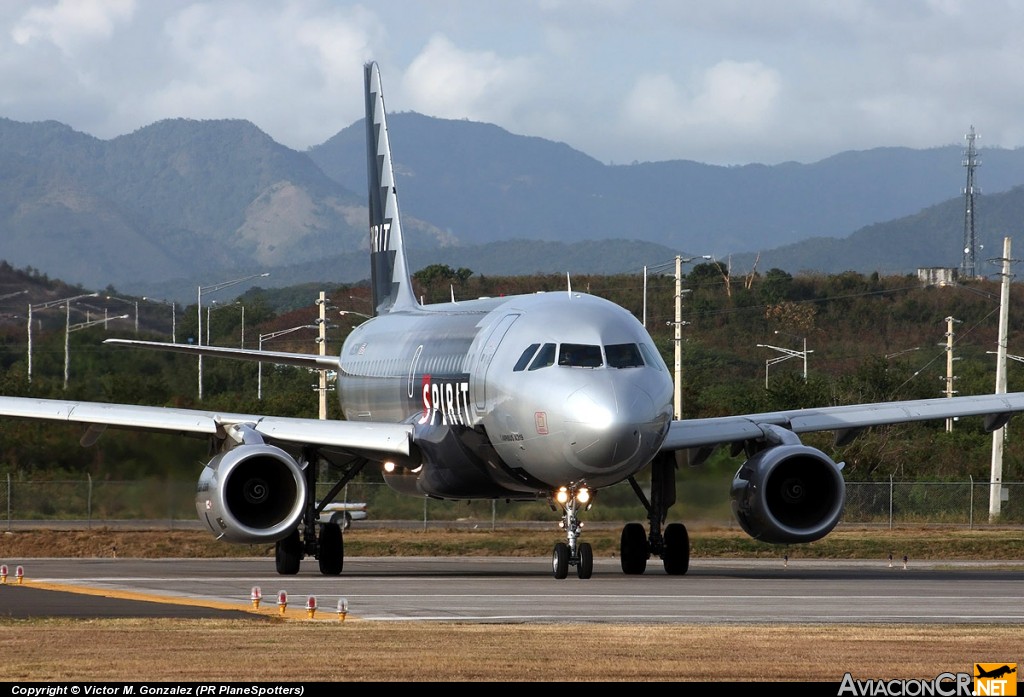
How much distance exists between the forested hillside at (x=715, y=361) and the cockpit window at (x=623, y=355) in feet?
38.2

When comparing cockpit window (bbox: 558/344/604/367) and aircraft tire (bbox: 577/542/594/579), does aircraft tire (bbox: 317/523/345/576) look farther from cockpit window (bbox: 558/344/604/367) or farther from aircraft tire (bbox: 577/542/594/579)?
cockpit window (bbox: 558/344/604/367)

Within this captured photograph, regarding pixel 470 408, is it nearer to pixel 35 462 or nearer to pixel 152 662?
pixel 152 662

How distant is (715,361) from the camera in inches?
4611

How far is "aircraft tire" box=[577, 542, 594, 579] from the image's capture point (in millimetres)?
Result: 27750

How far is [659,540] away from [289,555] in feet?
20.7

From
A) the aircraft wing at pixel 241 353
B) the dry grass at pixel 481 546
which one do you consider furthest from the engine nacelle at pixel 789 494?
the aircraft wing at pixel 241 353

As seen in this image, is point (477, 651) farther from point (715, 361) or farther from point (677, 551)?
point (715, 361)

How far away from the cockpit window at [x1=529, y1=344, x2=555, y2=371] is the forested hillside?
11.0 meters

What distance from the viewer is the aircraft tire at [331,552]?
3117cm

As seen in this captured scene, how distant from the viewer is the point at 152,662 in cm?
1565

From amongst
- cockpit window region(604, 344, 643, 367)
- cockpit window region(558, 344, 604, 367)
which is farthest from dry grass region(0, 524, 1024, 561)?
cockpit window region(558, 344, 604, 367)

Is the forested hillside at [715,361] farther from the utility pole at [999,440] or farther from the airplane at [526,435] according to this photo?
the airplane at [526,435]

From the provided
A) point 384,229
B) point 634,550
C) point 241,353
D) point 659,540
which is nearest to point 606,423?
point 634,550

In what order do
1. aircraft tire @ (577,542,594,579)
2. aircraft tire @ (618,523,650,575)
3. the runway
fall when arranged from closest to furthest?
the runway < aircraft tire @ (577,542,594,579) < aircraft tire @ (618,523,650,575)
